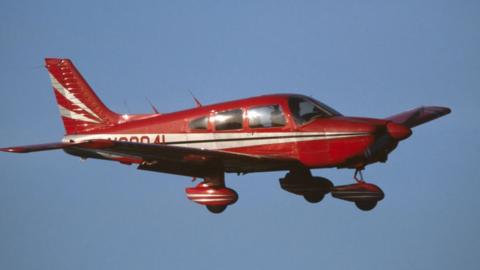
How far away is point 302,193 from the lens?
20359 millimetres

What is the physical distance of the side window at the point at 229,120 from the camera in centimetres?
1948

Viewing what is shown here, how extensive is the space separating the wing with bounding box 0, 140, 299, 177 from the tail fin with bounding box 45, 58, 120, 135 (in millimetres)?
2655

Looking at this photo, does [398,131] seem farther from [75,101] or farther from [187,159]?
[75,101]

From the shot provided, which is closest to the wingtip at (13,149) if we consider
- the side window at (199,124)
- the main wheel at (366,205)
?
the side window at (199,124)

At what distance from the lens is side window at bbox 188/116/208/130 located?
1986 centimetres

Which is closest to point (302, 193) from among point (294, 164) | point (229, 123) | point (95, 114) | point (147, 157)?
point (294, 164)

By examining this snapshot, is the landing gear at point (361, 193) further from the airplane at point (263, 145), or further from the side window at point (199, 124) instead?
the side window at point (199, 124)

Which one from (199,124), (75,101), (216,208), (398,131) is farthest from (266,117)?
(75,101)

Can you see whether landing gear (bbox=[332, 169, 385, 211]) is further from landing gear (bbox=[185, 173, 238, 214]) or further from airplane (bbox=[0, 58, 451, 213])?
landing gear (bbox=[185, 173, 238, 214])

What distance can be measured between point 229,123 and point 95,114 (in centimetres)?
473

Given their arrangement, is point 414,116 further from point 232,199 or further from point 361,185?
point 232,199

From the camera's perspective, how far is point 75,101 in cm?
2270

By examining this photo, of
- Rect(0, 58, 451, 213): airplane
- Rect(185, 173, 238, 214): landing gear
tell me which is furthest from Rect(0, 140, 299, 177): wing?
Rect(185, 173, 238, 214): landing gear

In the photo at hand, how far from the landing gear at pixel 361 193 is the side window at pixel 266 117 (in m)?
2.10
